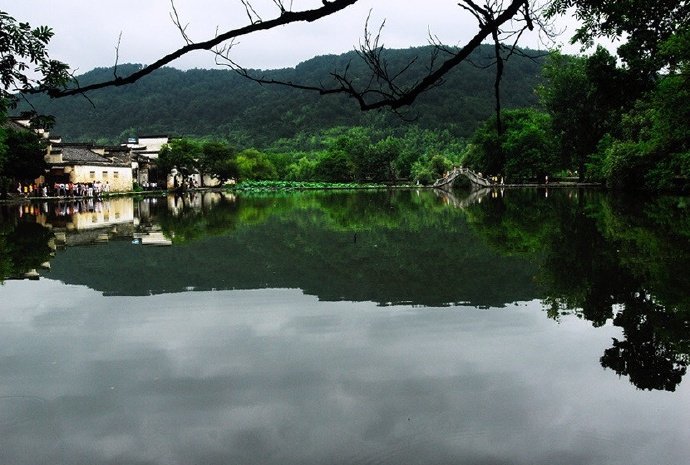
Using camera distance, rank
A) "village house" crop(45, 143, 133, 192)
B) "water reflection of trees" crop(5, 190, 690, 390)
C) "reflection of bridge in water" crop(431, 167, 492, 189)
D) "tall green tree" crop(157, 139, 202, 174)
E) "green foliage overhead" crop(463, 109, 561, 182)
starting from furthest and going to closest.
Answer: "reflection of bridge in water" crop(431, 167, 492, 189) < "tall green tree" crop(157, 139, 202, 174) < "green foliage overhead" crop(463, 109, 561, 182) < "village house" crop(45, 143, 133, 192) < "water reflection of trees" crop(5, 190, 690, 390)

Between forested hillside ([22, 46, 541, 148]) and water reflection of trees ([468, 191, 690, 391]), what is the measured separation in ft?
326

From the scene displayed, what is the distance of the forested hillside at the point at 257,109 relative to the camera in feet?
396

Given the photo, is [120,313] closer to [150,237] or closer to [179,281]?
[179,281]

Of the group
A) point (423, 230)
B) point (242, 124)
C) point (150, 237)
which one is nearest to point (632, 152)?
point (423, 230)

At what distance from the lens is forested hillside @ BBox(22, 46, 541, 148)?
121 m

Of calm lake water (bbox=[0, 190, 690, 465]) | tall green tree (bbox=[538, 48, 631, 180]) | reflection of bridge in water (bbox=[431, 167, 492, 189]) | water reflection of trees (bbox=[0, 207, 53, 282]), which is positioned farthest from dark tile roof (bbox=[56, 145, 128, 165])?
calm lake water (bbox=[0, 190, 690, 465])

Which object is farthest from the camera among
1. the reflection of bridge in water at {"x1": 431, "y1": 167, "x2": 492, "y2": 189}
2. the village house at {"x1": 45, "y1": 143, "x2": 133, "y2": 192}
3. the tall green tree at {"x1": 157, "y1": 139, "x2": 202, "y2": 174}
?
the reflection of bridge in water at {"x1": 431, "y1": 167, "x2": 492, "y2": 189}

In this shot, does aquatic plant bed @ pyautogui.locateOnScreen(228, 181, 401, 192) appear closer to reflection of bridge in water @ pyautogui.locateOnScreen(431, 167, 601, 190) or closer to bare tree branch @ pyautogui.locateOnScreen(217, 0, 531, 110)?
reflection of bridge in water @ pyautogui.locateOnScreen(431, 167, 601, 190)

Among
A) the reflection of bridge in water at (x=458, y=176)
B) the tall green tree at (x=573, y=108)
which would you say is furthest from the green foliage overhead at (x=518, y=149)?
the tall green tree at (x=573, y=108)

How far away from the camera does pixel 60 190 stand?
163ft

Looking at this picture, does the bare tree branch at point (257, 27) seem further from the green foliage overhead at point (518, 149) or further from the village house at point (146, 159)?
the village house at point (146, 159)

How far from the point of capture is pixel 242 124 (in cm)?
13638

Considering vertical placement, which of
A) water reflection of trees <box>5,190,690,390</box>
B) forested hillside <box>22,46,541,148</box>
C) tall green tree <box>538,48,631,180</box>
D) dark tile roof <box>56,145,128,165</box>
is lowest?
water reflection of trees <box>5,190,690,390</box>

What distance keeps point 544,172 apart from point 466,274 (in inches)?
2285
